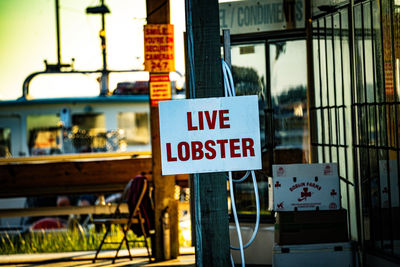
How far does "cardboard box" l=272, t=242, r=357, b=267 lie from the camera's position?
708cm

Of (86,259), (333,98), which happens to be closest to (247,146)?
(333,98)

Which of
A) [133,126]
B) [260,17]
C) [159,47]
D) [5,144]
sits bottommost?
[5,144]

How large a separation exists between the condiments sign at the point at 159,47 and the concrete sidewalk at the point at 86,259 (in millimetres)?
2313

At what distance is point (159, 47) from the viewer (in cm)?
942

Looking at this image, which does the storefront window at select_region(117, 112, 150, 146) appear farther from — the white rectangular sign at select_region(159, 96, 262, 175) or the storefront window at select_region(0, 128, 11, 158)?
the white rectangular sign at select_region(159, 96, 262, 175)

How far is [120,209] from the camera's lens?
35.2 feet

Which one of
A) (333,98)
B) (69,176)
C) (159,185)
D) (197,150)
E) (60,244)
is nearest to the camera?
(197,150)

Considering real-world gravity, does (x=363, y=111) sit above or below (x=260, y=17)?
below

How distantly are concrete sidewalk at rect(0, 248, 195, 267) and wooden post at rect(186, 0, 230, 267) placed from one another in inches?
167

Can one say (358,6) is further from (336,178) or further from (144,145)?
(144,145)

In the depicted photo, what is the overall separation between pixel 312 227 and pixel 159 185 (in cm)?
285

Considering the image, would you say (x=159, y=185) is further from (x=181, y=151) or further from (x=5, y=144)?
(x=5, y=144)

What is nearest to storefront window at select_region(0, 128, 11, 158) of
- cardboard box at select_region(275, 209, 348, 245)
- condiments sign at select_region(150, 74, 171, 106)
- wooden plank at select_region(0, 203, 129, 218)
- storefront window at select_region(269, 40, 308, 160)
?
wooden plank at select_region(0, 203, 129, 218)

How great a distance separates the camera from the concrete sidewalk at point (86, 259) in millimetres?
9508
